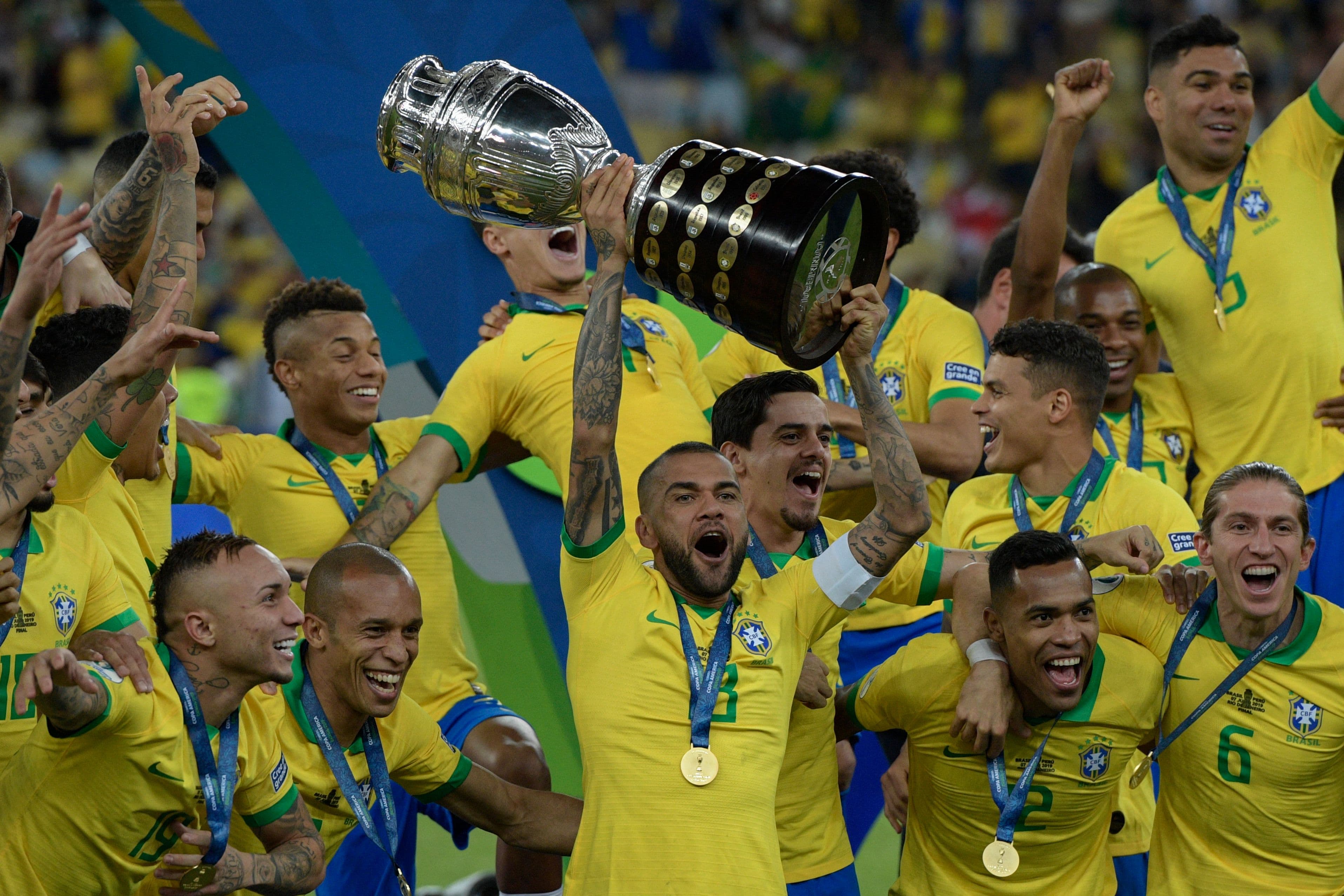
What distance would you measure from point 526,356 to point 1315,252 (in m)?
2.58

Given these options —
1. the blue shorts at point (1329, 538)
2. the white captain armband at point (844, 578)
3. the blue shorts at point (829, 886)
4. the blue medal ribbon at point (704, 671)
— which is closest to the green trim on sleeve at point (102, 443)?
the blue medal ribbon at point (704, 671)

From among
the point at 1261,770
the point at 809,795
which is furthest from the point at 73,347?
the point at 1261,770

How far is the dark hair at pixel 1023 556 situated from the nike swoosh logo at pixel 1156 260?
165cm

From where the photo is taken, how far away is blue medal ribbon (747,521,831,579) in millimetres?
4160

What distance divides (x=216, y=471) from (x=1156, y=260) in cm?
318

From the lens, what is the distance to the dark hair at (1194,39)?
212 inches

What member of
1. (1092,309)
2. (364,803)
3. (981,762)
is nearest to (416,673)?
(364,803)

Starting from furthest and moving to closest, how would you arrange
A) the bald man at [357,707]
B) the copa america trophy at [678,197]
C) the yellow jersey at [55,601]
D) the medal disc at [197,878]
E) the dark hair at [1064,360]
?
the dark hair at [1064,360]
the bald man at [357,707]
the yellow jersey at [55,601]
the medal disc at [197,878]
the copa america trophy at [678,197]

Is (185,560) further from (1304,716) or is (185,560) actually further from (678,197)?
(1304,716)

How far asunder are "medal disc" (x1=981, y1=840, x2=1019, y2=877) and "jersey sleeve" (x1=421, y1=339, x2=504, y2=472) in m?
1.97

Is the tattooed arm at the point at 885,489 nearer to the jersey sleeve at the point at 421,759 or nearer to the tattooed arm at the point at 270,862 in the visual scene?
the jersey sleeve at the point at 421,759

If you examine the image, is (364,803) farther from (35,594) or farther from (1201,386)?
(1201,386)

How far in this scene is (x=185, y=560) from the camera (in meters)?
3.82

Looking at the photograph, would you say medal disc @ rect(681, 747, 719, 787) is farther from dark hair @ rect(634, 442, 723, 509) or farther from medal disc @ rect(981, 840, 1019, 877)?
medal disc @ rect(981, 840, 1019, 877)
